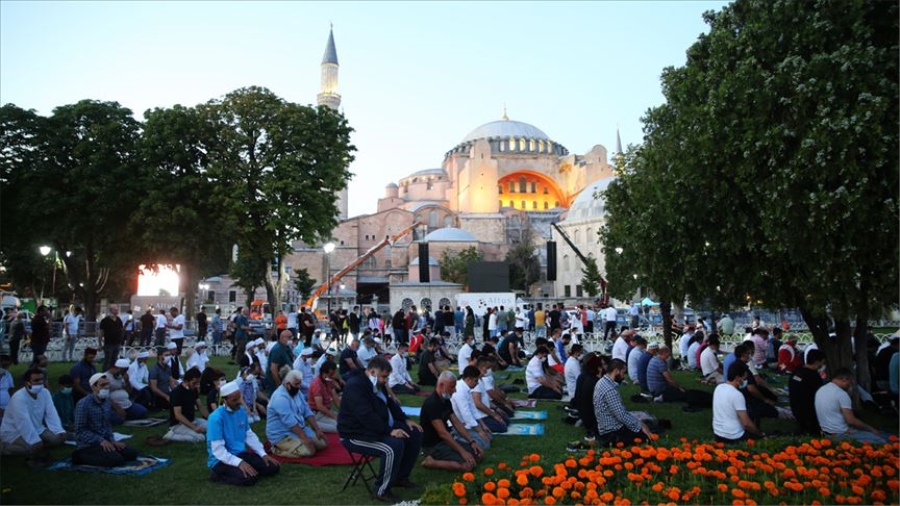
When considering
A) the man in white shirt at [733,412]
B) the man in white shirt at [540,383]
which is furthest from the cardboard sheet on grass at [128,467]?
the man in white shirt at [540,383]

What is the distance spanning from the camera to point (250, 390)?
368 inches

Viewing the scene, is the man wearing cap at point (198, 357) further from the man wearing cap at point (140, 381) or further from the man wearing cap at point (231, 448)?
the man wearing cap at point (231, 448)

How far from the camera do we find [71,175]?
21.3m

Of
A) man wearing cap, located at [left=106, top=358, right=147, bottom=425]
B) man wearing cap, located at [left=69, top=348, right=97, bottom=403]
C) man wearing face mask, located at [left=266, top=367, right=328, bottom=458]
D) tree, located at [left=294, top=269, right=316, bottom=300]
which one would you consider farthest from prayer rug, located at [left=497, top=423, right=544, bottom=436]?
tree, located at [left=294, top=269, right=316, bottom=300]

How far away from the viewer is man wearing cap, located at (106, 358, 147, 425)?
9078 millimetres

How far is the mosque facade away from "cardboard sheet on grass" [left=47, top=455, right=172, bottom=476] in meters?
40.3

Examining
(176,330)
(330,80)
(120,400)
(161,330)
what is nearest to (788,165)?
(120,400)

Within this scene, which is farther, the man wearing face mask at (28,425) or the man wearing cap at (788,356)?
the man wearing cap at (788,356)

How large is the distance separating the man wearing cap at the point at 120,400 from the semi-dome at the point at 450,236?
5428 cm

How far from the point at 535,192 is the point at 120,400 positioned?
7481 cm

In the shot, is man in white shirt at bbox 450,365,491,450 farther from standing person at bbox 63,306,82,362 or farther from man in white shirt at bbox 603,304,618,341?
man in white shirt at bbox 603,304,618,341

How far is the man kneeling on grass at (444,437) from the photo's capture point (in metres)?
6.77

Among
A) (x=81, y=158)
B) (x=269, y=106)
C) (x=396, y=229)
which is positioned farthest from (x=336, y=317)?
(x=396, y=229)

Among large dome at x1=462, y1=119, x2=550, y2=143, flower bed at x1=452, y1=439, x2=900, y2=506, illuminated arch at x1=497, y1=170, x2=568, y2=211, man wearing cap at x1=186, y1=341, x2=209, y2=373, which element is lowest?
flower bed at x1=452, y1=439, x2=900, y2=506
